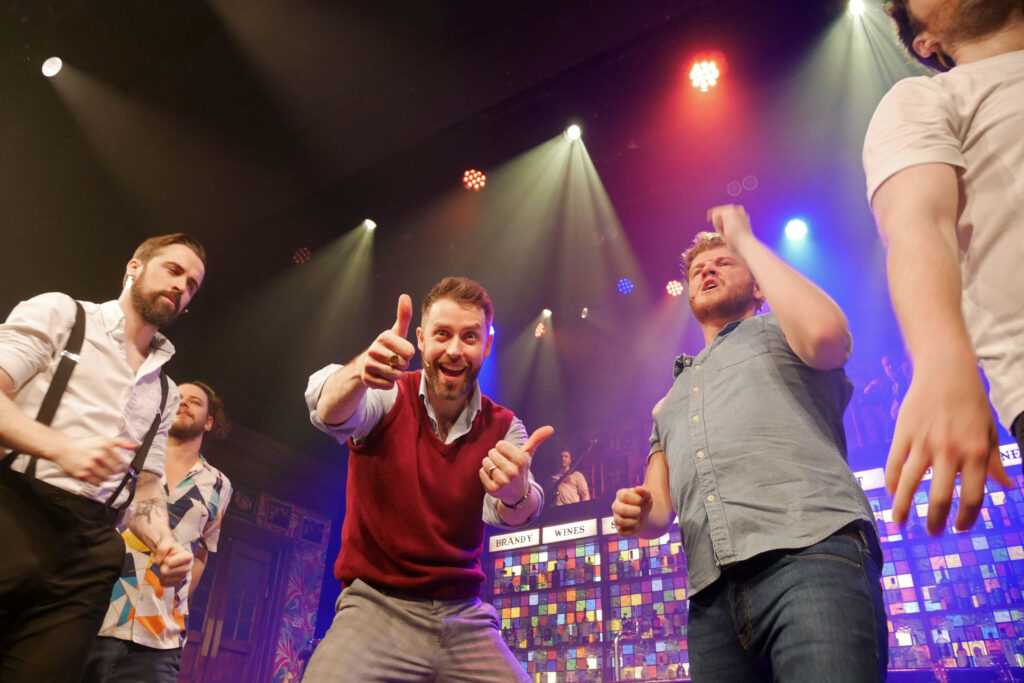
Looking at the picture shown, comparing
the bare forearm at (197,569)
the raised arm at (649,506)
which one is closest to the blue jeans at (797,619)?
the raised arm at (649,506)

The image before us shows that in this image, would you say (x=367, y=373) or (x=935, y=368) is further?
(x=367, y=373)

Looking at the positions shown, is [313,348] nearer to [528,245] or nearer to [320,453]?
[320,453]

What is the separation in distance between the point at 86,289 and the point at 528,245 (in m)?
4.25

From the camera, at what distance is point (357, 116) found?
5.14 metres

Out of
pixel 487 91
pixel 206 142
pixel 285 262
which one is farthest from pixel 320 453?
pixel 487 91

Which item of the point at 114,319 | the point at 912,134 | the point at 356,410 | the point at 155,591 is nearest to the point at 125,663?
the point at 155,591

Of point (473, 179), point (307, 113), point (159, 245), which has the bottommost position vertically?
point (159, 245)

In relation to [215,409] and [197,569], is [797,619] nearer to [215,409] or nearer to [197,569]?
[197,569]

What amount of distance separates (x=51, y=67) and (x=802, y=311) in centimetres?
539

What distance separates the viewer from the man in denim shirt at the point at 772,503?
1.21 metres

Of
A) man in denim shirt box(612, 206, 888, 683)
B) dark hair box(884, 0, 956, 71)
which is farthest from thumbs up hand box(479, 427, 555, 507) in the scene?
dark hair box(884, 0, 956, 71)

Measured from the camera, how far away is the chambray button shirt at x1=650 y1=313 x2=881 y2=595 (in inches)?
52.6

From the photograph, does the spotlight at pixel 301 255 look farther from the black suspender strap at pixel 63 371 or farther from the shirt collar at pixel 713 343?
the shirt collar at pixel 713 343

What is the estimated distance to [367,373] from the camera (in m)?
1.65
